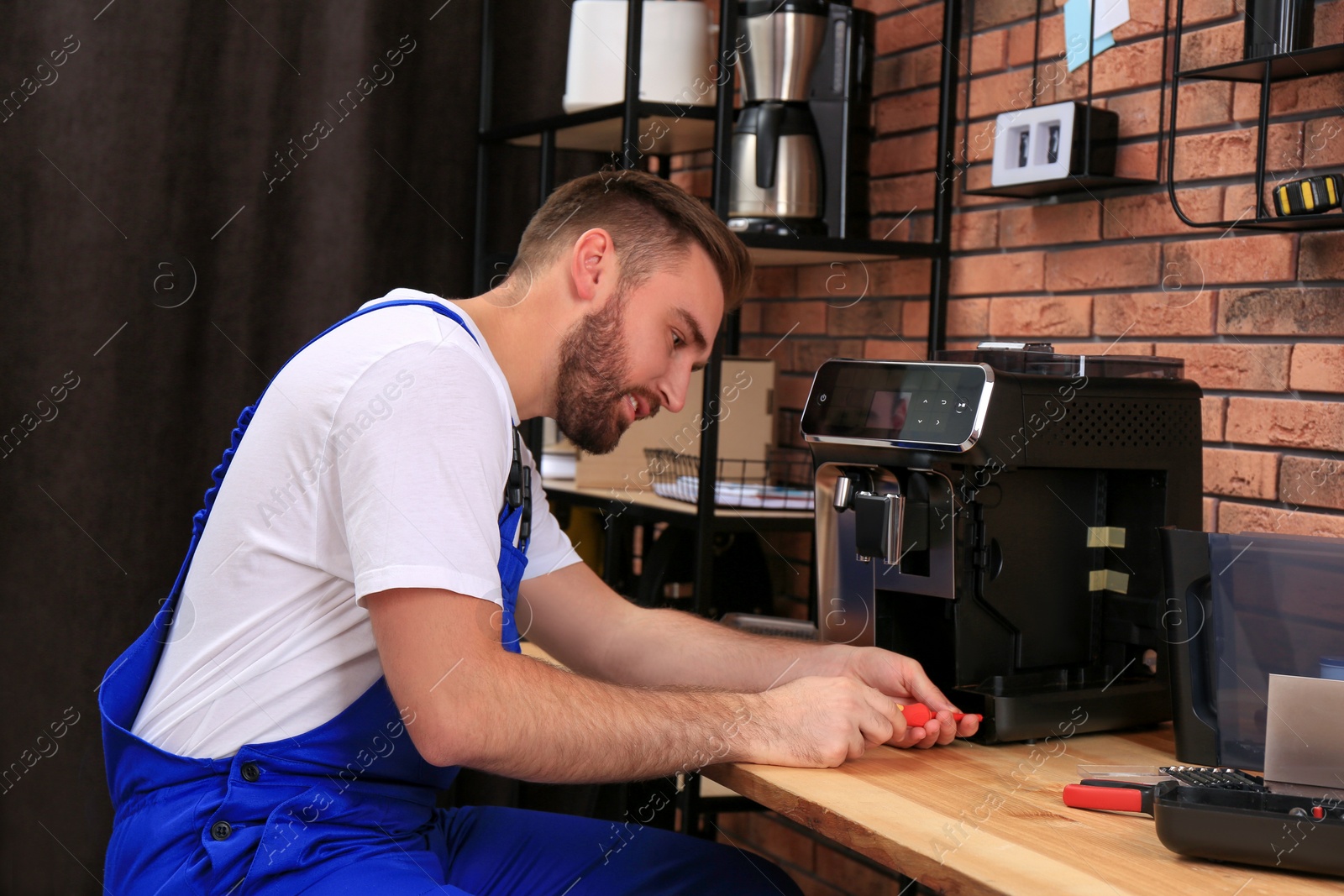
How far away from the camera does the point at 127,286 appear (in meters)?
2.11

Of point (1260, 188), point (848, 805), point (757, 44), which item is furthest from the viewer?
point (757, 44)

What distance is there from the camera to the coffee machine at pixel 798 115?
2023mm

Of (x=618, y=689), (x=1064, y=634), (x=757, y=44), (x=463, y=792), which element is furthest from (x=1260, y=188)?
(x=463, y=792)

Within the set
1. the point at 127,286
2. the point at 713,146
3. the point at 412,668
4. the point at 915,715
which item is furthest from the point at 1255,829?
the point at 127,286

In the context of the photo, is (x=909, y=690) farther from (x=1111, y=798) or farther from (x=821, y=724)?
(x=1111, y=798)

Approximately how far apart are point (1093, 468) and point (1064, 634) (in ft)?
0.63

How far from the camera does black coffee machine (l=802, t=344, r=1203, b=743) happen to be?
1306 millimetres

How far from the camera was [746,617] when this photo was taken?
179 centimetres

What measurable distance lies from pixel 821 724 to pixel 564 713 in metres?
0.26

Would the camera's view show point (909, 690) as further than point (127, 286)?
No

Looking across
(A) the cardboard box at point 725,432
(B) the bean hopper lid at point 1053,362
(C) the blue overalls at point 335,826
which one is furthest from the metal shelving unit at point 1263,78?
(C) the blue overalls at point 335,826

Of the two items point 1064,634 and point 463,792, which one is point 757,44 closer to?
point 1064,634

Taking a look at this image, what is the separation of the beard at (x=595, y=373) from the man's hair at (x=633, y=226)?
0.05 metres

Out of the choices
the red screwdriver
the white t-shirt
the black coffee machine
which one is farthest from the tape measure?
the white t-shirt
